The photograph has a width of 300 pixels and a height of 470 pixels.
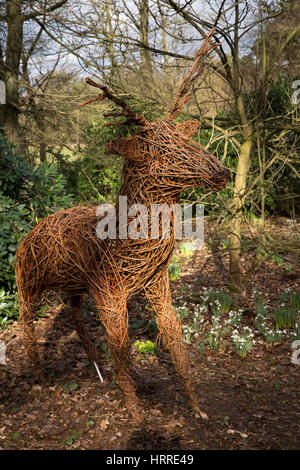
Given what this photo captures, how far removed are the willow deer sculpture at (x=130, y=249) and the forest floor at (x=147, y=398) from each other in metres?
0.22

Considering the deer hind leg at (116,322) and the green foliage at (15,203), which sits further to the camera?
the green foliage at (15,203)

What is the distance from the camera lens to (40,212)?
5.41 m

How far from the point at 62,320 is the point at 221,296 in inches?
76.8

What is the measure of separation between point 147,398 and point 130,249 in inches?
54.5

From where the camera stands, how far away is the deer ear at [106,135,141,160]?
2.62 meters

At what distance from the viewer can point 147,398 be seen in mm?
3428

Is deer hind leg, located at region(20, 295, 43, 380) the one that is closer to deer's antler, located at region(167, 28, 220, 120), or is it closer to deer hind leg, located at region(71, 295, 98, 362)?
deer hind leg, located at region(71, 295, 98, 362)

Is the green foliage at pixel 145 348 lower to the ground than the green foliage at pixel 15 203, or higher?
lower

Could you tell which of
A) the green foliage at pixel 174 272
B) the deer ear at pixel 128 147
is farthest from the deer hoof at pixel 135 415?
the green foliage at pixel 174 272

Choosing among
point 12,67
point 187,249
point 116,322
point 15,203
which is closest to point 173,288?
point 187,249

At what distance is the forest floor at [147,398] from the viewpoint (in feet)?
A: 9.53

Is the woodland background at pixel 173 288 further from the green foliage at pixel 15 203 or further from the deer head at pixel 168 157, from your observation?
the deer head at pixel 168 157

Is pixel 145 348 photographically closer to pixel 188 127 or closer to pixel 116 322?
pixel 116 322
